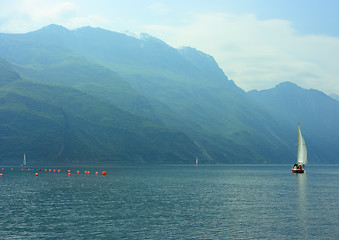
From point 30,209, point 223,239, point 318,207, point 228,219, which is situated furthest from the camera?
point 318,207

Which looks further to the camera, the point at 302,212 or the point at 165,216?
the point at 302,212

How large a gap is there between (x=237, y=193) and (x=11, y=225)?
236ft

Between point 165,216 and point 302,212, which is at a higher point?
point 165,216

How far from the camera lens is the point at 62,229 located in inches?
2559

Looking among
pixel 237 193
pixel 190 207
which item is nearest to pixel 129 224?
pixel 190 207

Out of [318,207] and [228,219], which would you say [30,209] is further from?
[318,207]

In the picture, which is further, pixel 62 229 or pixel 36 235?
pixel 62 229

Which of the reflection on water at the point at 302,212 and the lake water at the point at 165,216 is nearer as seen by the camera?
the lake water at the point at 165,216

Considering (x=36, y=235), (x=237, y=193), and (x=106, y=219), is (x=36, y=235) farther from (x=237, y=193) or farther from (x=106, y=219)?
(x=237, y=193)

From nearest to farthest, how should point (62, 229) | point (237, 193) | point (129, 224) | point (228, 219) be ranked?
point (62, 229) → point (129, 224) → point (228, 219) → point (237, 193)

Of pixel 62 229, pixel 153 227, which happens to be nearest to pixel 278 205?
pixel 153 227

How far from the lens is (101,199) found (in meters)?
102

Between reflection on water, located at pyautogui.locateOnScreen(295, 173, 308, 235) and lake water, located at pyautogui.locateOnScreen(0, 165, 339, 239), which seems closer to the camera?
lake water, located at pyautogui.locateOnScreen(0, 165, 339, 239)

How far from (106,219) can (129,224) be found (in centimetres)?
624
